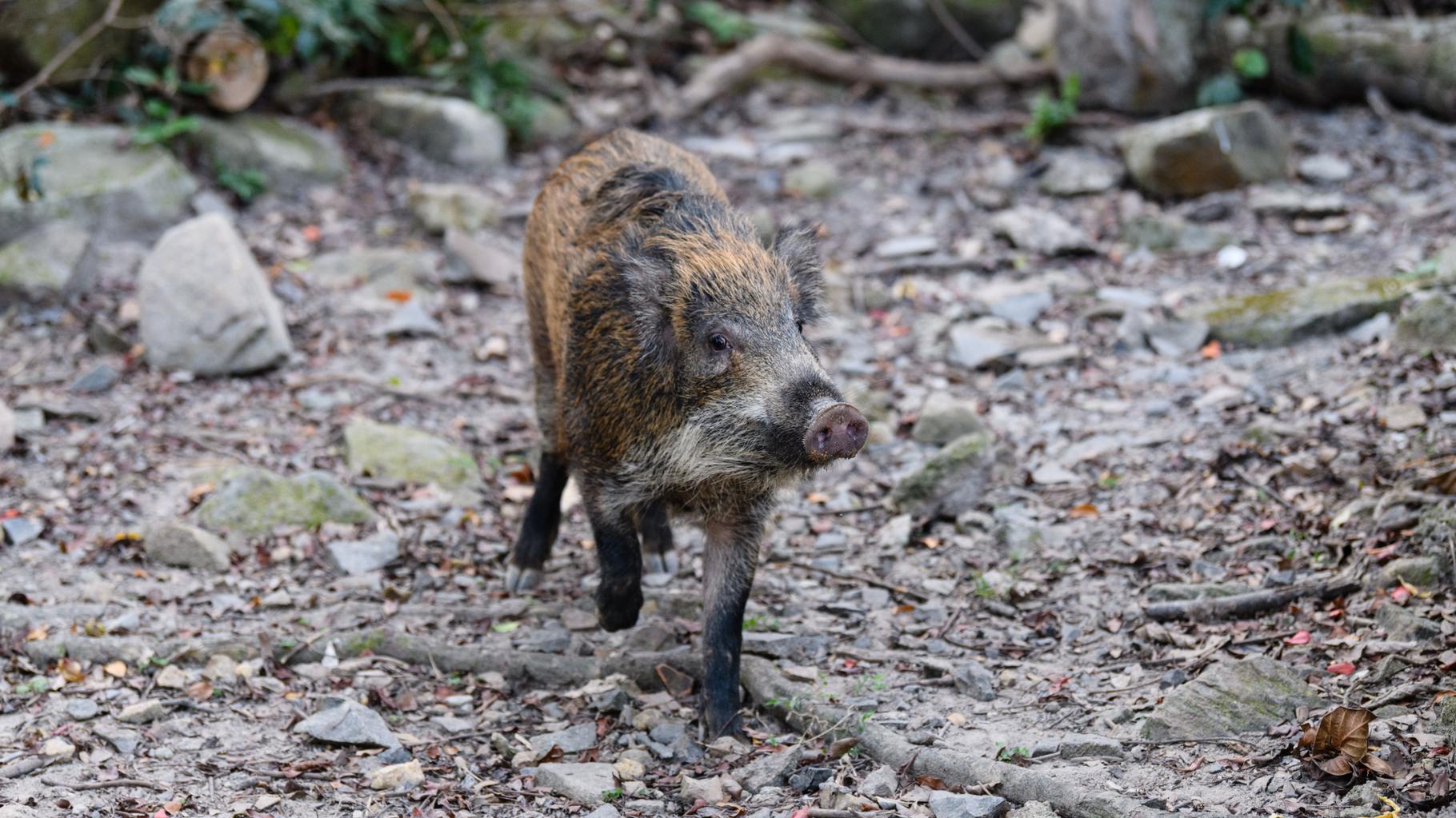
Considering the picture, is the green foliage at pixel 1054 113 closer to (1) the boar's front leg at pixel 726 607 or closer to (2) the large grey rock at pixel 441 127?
(2) the large grey rock at pixel 441 127

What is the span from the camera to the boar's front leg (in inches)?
189

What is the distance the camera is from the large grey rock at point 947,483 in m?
6.25

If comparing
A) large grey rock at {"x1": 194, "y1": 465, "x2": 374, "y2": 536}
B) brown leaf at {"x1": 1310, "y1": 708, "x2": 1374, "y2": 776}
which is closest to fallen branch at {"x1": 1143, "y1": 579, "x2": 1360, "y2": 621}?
brown leaf at {"x1": 1310, "y1": 708, "x2": 1374, "y2": 776}

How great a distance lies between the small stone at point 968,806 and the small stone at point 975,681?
0.83 metres

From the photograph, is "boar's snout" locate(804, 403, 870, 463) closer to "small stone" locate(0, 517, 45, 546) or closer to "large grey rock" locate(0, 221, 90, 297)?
"small stone" locate(0, 517, 45, 546)

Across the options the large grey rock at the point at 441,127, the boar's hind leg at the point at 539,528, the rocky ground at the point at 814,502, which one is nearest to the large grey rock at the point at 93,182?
the rocky ground at the point at 814,502

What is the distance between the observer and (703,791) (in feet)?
14.0

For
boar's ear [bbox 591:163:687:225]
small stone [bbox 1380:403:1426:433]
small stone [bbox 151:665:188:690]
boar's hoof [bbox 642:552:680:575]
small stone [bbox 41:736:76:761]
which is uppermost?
boar's ear [bbox 591:163:687:225]

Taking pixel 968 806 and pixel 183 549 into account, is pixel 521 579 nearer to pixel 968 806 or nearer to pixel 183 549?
pixel 183 549

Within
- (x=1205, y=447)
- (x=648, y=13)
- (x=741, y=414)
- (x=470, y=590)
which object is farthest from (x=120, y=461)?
(x=648, y=13)

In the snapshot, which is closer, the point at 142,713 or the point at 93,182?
the point at 142,713

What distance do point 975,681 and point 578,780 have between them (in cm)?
142

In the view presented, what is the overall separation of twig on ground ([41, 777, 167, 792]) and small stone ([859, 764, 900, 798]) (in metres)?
2.13

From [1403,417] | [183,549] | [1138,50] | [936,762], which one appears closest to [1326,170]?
[1138,50]
